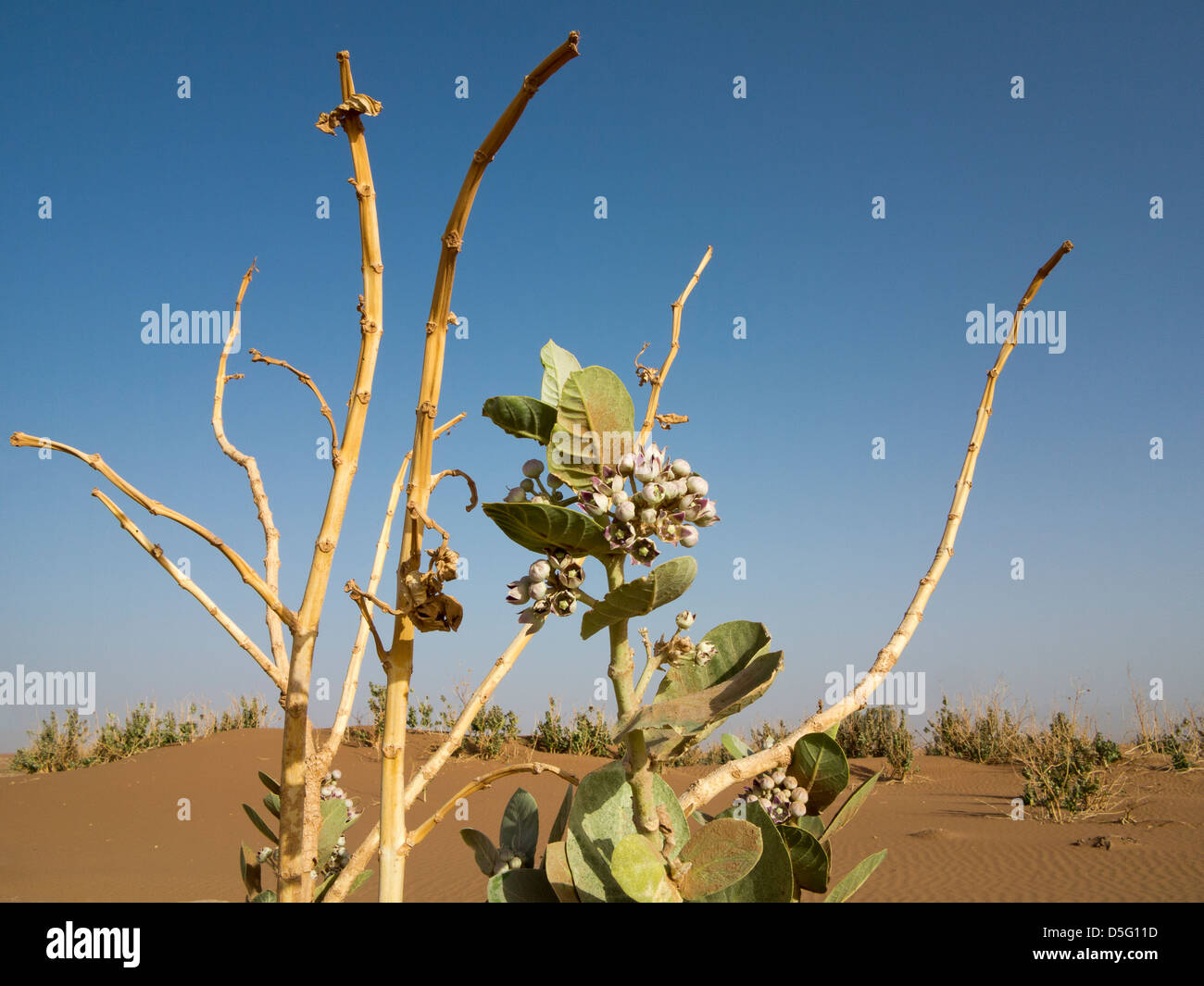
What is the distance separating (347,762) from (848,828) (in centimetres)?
706

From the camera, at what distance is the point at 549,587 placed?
2.93 ft

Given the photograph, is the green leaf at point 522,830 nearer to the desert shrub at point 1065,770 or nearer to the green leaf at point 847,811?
the green leaf at point 847,811

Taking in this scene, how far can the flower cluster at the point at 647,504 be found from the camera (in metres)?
0.87

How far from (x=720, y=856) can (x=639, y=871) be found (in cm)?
12

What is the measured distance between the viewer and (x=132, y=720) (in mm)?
12570

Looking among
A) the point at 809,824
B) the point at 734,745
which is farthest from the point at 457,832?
the point at 809,824

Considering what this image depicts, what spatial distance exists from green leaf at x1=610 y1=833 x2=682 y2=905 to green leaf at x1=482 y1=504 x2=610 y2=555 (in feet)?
1.03

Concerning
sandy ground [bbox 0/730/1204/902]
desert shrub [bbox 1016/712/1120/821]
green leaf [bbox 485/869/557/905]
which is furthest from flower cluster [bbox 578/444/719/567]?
desert shrub [bbox 1016/712/1120/821]

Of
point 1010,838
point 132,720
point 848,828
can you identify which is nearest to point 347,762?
point 132,720

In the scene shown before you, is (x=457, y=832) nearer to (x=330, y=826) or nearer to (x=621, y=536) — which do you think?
(x=330, y=826)

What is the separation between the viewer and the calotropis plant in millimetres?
852
